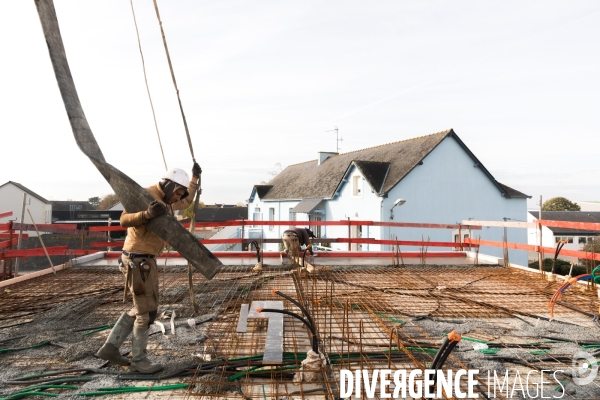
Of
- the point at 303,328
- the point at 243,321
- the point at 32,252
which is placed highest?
the point at 32,252

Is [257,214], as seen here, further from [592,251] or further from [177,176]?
[177,176]

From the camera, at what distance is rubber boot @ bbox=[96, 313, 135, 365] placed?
319 cm

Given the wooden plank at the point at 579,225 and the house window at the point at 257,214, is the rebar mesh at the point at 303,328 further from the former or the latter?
the house window at the point at 257,214

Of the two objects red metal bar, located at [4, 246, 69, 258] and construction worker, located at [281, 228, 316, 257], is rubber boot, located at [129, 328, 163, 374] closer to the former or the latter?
construction worker, located at [281, 228, 316, 257]

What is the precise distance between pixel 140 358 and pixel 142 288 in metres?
0.52

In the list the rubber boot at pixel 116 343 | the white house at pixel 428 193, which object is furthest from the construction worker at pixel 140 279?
the white house at pixel 428 193

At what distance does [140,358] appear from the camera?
3.22m

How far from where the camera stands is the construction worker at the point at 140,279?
3.21 meters

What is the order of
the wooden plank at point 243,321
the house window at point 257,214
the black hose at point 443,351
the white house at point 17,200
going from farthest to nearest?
the white house at point 17,200 → the house window at point 257,214 → the wooden plank at point 243,321 → the black hose at point 443,351

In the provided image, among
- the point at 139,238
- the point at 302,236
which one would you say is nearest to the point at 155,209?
the point at 139,238

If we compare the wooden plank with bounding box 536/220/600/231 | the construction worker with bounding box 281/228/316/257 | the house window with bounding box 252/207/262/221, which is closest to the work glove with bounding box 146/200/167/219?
the construction worker with bounding box 281/228/316/257

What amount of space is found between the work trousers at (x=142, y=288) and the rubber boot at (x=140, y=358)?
68 millimetres

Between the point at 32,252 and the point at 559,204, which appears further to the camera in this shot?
the point at 559,204

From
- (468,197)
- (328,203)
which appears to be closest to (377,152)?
(328,203)
